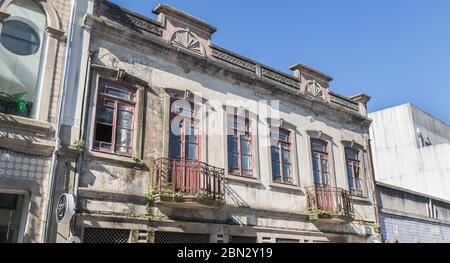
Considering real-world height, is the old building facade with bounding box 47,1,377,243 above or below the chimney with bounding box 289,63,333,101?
below

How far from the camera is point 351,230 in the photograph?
14.5 meters

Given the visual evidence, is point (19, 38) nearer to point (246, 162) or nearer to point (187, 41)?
point (187, 41)

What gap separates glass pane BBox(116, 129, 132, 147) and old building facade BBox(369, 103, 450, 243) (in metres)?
10.8

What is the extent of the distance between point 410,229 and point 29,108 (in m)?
15.2

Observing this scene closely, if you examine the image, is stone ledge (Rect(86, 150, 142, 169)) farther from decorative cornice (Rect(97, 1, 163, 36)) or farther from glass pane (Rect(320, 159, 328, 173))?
glass pane (Rect(320, 159, 328, 173))

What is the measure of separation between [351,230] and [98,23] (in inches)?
Answer: 408

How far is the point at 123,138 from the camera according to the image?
10.2m

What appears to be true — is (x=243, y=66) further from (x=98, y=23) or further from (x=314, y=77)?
(x=98, y=23)

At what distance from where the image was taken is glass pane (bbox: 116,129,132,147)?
33.2 ft

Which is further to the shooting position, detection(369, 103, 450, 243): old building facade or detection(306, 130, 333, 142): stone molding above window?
detection(369, 103, 450, 243): old building facade

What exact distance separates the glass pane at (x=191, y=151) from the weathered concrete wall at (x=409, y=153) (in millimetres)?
19175

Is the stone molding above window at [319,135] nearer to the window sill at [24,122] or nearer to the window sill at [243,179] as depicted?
the window sill at [243,179]

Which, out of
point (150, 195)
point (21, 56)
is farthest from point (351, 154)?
point (21, 56)

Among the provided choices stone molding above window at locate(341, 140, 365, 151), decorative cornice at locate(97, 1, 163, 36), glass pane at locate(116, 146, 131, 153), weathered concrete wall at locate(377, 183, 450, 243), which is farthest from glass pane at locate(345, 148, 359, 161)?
glass pane at locate(116, 146, 131, 153)
